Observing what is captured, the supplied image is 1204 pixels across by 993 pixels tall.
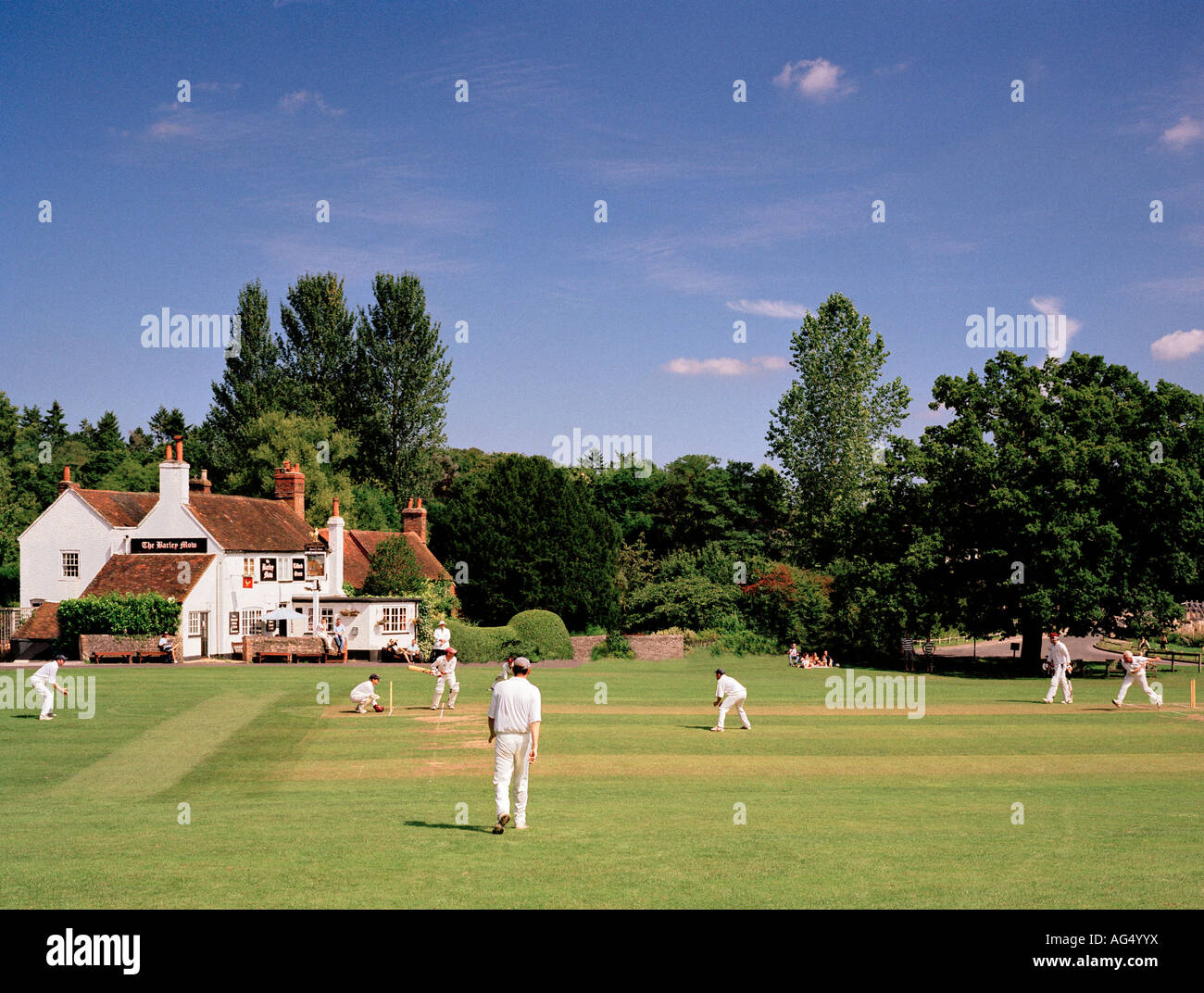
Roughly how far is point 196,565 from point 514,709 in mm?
41399

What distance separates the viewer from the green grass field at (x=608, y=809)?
1070cm

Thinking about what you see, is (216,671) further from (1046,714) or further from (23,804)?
(1046,714)

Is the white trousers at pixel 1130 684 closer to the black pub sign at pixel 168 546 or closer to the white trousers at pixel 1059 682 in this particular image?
the white trousers at pixel 1059 682

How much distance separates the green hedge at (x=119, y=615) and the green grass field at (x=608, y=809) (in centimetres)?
1673

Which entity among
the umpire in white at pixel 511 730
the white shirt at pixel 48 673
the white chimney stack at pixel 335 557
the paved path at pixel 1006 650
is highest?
the white chimney stack at pixel 335 557

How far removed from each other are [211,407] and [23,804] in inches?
2749

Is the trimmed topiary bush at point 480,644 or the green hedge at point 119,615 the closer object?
the green hedge at point 119,615

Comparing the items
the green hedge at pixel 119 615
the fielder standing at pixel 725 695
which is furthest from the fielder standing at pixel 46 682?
the green hedge at pixel 119 615

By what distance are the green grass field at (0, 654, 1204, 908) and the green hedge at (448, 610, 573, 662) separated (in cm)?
1674

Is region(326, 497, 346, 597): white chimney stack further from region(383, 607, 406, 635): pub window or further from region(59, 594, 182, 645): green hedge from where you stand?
region(59, 594, 182, 645): green hedge

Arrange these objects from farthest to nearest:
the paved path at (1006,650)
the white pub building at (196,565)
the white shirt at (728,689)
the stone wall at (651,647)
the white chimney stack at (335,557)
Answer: the paved path at (1006,650) → the white chimney stack at (335,557) → the stone wall at (651,647) → the white pub building at (196,565) → the white shirt at (728,689)

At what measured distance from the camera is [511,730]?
44.5 feet

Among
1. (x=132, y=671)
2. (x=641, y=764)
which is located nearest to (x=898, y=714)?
(x=641, y=764)

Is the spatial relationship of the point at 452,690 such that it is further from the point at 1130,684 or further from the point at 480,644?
the point at 1130,684
